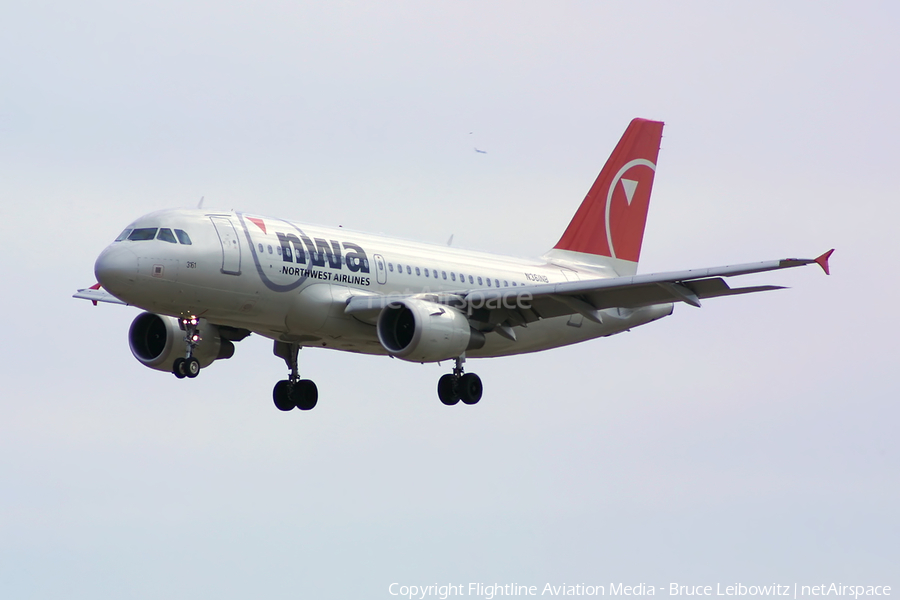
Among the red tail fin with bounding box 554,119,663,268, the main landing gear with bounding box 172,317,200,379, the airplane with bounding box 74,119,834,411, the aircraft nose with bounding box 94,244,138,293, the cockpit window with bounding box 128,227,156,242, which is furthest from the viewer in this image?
the red tail fin with bounding box 554,119,663,268

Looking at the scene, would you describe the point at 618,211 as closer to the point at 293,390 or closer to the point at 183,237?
the point at 293,390

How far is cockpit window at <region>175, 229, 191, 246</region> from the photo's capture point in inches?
1447

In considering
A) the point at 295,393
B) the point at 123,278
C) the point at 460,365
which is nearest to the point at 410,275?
the point at 460,365

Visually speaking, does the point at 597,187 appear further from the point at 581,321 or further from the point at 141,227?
the point at 141,227

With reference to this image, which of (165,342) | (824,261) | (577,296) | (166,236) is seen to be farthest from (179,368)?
(824,261)

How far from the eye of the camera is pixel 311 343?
4128cm

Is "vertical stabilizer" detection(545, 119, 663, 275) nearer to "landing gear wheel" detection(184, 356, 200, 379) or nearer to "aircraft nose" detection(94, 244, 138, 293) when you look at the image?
"landing gear wheel" detection(184, 356, 200, 379)

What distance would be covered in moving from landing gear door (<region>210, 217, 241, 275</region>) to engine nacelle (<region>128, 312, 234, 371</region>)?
4398 millimetres

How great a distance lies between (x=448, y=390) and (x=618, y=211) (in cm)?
1098

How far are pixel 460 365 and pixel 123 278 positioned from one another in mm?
10473

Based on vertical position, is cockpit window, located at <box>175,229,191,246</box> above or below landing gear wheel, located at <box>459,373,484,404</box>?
above

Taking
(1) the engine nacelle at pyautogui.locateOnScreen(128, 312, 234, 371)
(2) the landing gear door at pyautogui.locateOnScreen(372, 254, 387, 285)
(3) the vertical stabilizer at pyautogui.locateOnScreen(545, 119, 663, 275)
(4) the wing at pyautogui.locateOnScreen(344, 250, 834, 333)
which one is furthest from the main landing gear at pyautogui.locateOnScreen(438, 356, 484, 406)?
(3) the vertical stabilizer at pyautogui.locateOnScreen(545, 119, 663, 275)

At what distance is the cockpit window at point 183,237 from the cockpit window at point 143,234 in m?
0.61

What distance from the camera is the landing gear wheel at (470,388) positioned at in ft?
136
